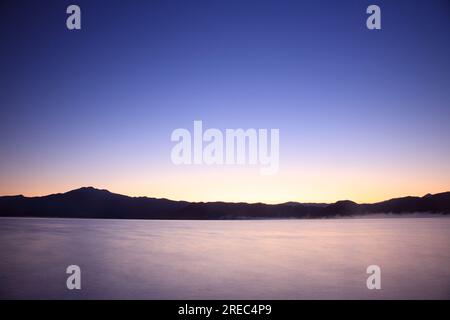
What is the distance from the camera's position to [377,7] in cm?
970

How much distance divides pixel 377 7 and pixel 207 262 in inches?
520

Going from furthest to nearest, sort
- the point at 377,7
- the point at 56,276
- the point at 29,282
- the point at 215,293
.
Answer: the point at 56,276, the point at 29,282, the point at 215,293, the point at 377,7
